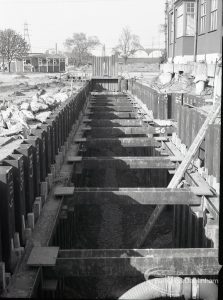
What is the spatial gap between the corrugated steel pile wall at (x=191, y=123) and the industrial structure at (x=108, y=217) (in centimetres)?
3

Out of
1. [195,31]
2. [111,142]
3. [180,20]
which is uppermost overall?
[180,20]

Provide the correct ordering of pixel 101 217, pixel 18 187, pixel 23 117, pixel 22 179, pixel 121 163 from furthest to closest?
pixel 23 117 < pixel 101 217 < pixel 121 163 < pixel 22 179 < pixel 18 187

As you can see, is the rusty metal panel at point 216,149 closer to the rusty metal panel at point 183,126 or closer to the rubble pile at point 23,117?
the rusty metal panel at point 183,126

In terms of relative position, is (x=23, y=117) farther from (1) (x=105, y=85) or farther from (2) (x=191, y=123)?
(1) (x=105, y=85)

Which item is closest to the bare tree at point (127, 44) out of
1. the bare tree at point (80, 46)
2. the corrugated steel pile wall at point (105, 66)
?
the bare tree at point (80, 46)

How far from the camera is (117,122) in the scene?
1588cm

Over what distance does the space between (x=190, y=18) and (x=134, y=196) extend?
29828 mm

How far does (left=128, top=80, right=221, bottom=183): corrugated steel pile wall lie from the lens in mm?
7898

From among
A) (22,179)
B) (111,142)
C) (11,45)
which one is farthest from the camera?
(11,45)

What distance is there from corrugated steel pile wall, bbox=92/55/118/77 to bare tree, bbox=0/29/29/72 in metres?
51.5

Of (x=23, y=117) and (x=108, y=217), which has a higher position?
(x=23, y=117)

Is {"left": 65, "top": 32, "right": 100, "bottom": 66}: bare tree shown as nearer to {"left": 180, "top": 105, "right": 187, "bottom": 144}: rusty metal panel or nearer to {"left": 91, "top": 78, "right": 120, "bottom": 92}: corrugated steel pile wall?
{"left": 91, "top": 78, "right": 120, "bottom": 92}: corrugated steel pile wall

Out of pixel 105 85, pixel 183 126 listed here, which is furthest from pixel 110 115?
pixel 105 85

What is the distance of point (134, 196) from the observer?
7359 millimetres
